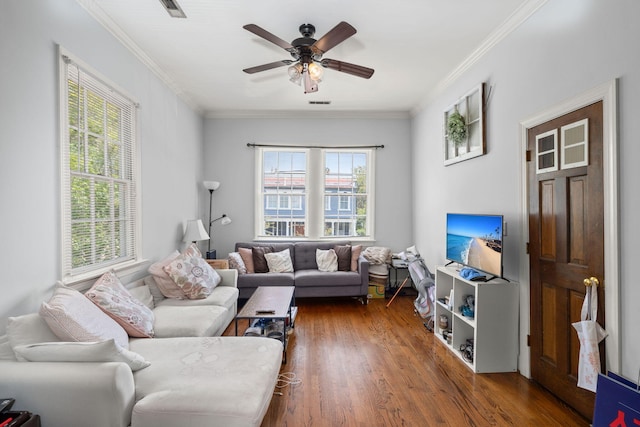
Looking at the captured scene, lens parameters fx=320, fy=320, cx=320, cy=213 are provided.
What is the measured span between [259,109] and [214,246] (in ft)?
7.53

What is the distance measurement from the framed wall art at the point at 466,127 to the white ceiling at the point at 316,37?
368mm

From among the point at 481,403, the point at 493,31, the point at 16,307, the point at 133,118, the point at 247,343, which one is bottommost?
the point at 481,403

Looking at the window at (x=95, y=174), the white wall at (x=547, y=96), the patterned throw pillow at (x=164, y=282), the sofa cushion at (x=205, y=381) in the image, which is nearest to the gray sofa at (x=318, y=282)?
the white wall at (x=547, y=96)

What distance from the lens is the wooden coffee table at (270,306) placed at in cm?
268

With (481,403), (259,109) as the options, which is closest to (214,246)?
(259,109)

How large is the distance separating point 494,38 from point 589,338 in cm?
248

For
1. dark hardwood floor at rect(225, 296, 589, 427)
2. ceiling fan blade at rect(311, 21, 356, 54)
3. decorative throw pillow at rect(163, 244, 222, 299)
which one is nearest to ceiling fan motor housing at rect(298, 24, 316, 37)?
ceiling fan blade at rect(311, 21, 356, 54)

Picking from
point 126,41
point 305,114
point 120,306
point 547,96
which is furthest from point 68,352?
point 305,114

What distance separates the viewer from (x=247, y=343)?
2135 mm

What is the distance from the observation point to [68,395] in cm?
148

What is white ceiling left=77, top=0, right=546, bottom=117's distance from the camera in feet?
8.12

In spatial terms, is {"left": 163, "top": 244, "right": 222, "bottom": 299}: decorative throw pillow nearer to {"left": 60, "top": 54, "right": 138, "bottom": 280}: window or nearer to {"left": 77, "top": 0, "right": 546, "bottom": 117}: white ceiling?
{"left": 60, "top": 54, "right": 138, "bottom": 280}: window

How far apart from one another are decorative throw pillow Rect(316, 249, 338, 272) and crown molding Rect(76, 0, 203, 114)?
2.91 m

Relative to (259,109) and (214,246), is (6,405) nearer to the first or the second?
(214,246)
